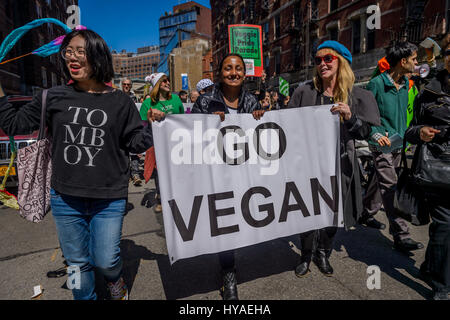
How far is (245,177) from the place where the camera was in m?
2.45

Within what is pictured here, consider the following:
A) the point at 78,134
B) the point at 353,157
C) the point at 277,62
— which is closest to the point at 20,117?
the point at 78,134

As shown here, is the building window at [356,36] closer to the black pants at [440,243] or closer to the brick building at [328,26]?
the brick building at [328,26]

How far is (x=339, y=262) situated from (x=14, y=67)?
24.9 meters

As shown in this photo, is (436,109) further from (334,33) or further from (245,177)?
(334,33)

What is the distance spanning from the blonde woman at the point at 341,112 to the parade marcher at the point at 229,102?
0.58m

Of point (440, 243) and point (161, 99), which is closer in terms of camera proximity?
point (440, 243)

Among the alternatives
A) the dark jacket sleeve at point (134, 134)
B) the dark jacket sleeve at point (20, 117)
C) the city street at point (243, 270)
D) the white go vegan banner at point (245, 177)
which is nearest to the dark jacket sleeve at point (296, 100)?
the white go vegan banner at point (245, 177)

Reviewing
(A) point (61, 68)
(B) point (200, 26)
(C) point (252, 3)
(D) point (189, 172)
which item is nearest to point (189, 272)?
(D) point (189, 172)

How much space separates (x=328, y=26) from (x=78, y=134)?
2277cm

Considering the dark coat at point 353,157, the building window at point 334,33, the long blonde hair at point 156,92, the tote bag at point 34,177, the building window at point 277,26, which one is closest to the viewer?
the tote bag at point 34,177

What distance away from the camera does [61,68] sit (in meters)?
2.02

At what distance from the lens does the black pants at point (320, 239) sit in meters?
2.75

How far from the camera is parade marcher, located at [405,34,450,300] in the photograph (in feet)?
7.38

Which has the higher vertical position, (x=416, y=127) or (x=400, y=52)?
(x=400, y=52)
